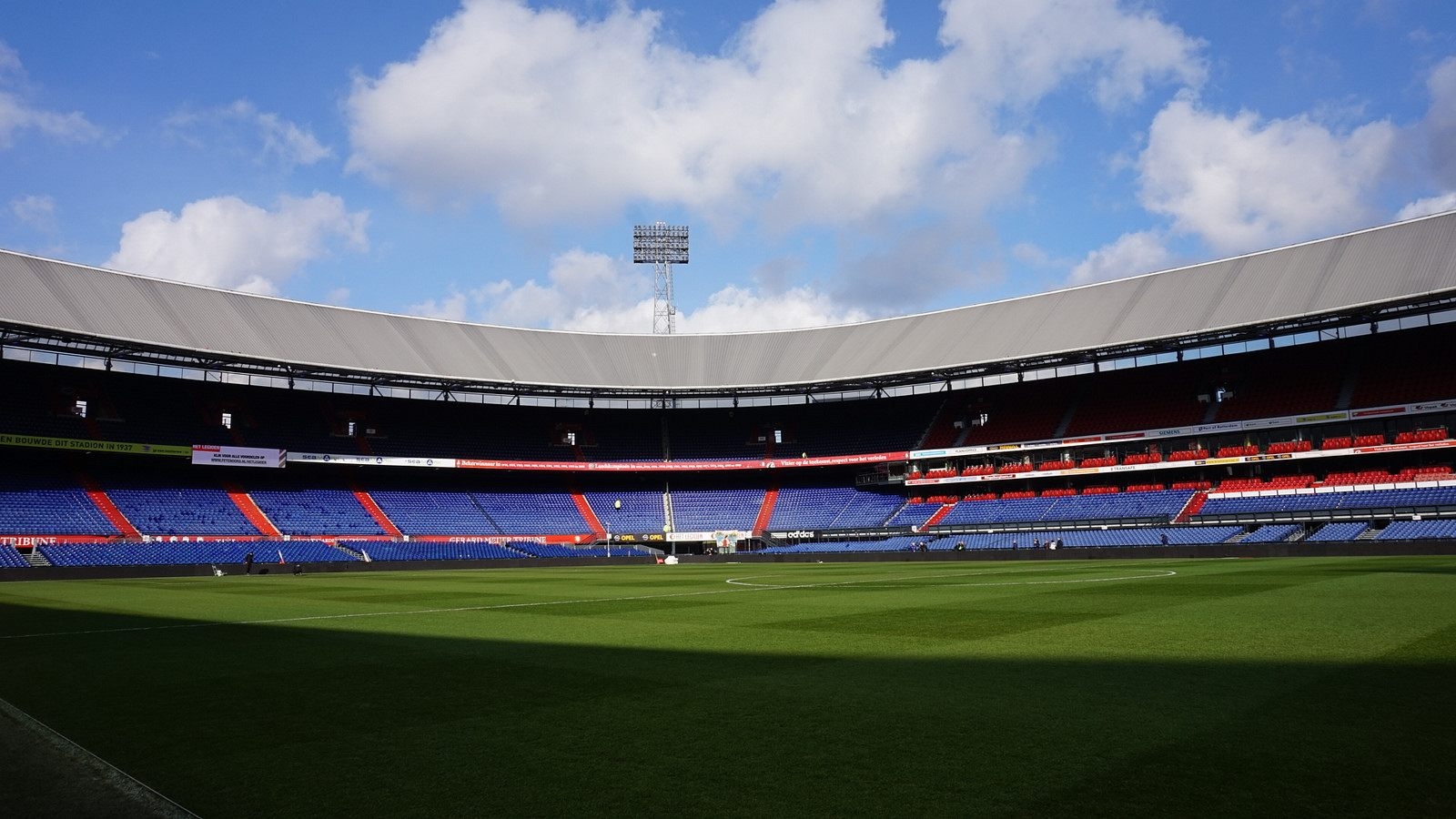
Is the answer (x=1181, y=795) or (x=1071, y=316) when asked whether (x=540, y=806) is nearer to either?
(x=1181, y=795)

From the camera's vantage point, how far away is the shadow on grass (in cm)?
515

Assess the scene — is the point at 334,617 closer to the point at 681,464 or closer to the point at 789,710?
the point at 789,710

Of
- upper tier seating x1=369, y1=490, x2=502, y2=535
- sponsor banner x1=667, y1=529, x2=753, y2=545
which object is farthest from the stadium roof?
sponsor banner x1=667, y1=529, x2=753, y2=545

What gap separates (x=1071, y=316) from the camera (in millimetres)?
63500

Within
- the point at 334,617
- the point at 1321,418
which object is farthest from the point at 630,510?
the point at 334,617

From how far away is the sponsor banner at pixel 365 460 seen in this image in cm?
6550

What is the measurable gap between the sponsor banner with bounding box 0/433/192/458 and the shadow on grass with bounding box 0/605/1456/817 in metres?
55.3

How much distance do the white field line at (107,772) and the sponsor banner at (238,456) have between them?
5994 centimetres

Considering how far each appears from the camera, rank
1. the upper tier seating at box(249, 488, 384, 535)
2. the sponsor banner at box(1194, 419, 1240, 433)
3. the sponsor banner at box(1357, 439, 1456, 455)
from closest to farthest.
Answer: the sponsor banner at box(1357, 439, 1456, 455)
the sponsor banner at box(1194, 419, 1240, 433)
the upper tier seating at box(249, 488, 384, 535)

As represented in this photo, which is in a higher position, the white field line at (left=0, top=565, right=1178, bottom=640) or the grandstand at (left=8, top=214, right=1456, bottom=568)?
the grandstand at (left=8, top=214, right=1456, bottom=568)

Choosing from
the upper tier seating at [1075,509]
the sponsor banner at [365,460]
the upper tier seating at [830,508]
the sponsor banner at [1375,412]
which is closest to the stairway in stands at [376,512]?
the sponsor banner at [365,460]

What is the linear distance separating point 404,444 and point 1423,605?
6791 cm

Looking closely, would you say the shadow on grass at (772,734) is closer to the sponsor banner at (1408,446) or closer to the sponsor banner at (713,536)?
the sponsor banner at (1408,446)

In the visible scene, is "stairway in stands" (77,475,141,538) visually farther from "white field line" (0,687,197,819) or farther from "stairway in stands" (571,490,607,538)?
"white field line" (0,687,197,819)
